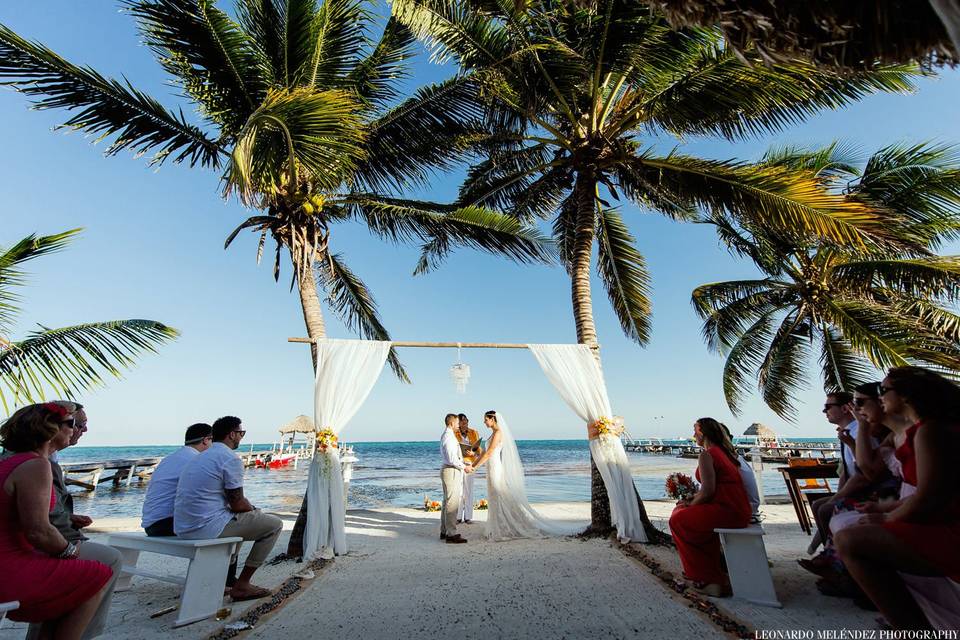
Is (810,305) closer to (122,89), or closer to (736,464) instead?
(736,464)

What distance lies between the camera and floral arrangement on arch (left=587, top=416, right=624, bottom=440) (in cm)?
617

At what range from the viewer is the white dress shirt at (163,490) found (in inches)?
151

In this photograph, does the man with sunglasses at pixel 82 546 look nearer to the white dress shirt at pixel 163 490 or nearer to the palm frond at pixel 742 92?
the white dress shirt at pixel 163 490

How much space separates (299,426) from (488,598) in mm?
26670

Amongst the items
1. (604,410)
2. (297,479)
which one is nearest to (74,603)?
(604,410)

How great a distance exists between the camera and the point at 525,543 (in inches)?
239

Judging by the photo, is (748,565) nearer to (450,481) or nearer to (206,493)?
(450,481)

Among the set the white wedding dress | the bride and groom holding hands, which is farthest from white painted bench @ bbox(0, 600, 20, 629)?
the white wedding dress

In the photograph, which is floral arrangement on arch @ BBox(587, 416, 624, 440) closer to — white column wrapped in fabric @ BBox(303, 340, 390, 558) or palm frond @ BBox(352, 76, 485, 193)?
white column wrapped in fabric @ BBox(303, 340, 390, 558)

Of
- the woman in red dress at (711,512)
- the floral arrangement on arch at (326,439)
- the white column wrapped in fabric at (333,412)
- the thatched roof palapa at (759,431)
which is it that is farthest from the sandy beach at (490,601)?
the thatched roof palapa at (759,431)

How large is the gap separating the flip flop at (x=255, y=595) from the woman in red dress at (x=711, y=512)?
12.2ft

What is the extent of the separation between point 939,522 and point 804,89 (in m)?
5.13

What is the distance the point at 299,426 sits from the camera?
27438mm

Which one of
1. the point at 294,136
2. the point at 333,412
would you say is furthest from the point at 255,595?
the point at 294,136
